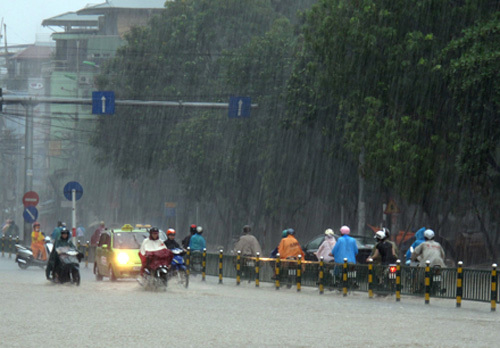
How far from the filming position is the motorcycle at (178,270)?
24.8 m

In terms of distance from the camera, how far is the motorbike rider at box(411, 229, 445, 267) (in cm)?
2278

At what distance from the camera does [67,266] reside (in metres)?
25.2

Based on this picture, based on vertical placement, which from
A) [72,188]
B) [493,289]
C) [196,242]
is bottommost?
[493,289]

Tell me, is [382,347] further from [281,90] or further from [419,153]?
[281,90]

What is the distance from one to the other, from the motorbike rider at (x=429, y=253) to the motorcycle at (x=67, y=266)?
8.13 m

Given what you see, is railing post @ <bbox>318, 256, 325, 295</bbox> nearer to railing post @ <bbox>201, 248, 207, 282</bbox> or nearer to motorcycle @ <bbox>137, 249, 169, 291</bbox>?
motorcycle @ <bbox>137, 249, 169, 291</bbox>

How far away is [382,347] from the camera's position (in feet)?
40.8

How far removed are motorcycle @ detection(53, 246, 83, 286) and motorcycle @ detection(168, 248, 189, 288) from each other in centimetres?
232

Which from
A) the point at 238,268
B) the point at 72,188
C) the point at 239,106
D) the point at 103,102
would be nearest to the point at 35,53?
the point at 72,188

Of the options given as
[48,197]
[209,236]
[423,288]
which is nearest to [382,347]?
[423,288]

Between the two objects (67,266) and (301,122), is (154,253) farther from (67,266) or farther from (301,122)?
(301,122)

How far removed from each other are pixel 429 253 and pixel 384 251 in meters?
1.24

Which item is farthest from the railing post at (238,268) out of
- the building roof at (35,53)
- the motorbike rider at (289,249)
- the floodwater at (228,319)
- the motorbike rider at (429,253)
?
the building roof at (35,53)

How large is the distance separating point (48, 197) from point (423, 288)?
92237 mm
